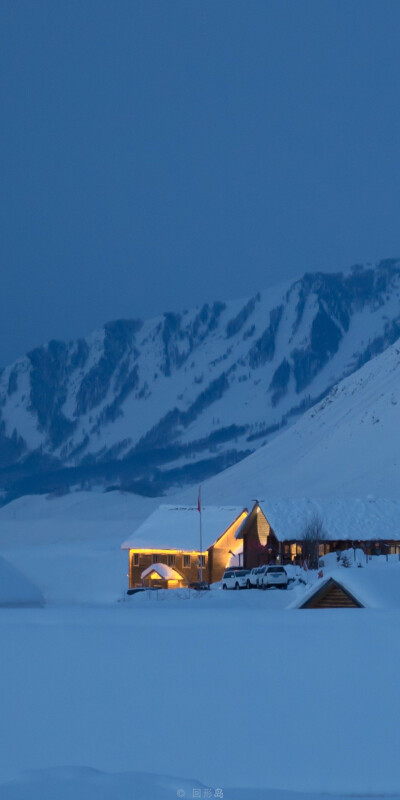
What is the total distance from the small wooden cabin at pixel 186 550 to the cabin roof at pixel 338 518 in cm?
144

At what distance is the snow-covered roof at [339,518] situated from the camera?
6744 centimetres

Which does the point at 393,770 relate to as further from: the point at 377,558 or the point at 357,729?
the point at 377,558

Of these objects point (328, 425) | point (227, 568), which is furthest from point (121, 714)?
point (328, 425)

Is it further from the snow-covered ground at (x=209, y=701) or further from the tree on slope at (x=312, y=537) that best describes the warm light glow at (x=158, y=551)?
the snow-covered ground at (x=209, y=701)

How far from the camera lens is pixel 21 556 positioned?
12581 cm

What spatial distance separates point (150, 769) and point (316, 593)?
50.5 ft

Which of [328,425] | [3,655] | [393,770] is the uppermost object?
[328,425]

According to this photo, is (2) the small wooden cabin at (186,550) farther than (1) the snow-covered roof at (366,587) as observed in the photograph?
Yes

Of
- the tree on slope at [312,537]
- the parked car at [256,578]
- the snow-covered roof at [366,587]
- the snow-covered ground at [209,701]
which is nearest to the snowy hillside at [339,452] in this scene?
the tree on slope at [312,537]

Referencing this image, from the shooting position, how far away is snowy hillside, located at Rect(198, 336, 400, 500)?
135125 mm

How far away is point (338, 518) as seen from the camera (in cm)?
6956

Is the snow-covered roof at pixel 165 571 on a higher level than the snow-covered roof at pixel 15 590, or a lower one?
higher

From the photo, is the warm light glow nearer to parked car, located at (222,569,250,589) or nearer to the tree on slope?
the tree on slope

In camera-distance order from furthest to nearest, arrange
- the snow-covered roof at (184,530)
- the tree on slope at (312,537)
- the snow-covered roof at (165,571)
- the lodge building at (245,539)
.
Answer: the snow-covered roof at (184,530)
the snow-covered roof at (165,571)
the lodge building at (245,539)
the tree on slope at (312,537)
